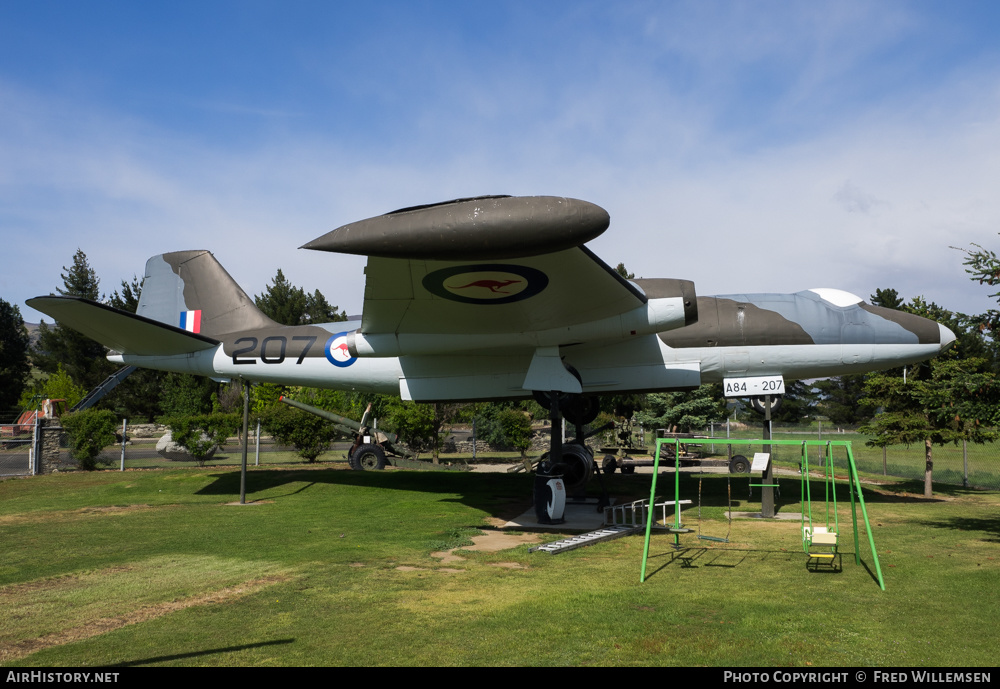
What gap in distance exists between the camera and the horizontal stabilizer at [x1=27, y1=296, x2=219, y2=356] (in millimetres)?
13609

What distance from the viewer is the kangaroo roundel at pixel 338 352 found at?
1617cm

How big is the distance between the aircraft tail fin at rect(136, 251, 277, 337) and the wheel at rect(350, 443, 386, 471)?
731 cm

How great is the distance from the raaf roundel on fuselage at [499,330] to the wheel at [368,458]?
7.86 meters

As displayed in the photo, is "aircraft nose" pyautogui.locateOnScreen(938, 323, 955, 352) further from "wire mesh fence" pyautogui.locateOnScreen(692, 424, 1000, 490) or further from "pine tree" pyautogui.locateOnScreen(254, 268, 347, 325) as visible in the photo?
"pine tree" pyautogui.locateOnScreen(254, 268, 347, 325)

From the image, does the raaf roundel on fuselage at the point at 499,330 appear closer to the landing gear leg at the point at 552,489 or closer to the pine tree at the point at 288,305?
the landing gear leg at the point at 552,489

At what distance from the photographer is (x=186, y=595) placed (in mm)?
7469

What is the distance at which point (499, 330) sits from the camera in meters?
13.4

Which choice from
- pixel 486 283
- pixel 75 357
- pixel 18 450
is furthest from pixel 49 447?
pixel 75 357

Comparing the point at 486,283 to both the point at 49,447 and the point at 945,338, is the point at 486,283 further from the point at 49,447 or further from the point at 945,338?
the point at 49,447

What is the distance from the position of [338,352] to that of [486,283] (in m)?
6.37

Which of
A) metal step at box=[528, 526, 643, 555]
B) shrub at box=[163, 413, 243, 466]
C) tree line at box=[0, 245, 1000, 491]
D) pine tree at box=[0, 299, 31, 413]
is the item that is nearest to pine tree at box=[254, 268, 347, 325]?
tree line at box=[0, 245, 1000, 491]

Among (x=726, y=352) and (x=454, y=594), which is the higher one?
(x=726, y=352)

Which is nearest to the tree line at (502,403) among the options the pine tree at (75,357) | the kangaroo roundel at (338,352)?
the pine tree at (75,357)

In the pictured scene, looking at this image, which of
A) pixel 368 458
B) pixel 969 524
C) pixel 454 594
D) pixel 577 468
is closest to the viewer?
pixel 454 594
